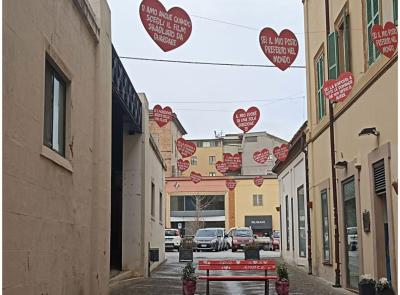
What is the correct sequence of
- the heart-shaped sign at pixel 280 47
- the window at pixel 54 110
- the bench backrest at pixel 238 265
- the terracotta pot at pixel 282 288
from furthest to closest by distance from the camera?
1. the bench backrest at pixel 238 265
2. the terracotta pot at pixel 282 288
3. the heart-shaped sign at pixel 280 47
4. the window at pixel 54 110

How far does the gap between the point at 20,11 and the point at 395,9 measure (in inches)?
255

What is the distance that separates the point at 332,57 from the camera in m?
15.8

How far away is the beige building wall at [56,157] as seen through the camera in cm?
682

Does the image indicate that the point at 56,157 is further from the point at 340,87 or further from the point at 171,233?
the point at 171,233

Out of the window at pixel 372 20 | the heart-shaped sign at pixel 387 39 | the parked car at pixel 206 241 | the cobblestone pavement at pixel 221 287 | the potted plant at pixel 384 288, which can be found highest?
the window at pixel 372 20

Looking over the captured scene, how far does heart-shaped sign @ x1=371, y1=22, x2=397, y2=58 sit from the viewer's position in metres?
9.88

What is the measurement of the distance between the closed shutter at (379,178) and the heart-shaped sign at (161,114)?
23.7 feet

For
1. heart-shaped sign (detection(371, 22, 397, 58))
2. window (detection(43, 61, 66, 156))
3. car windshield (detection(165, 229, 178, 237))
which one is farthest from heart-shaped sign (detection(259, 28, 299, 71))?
car windshield (detection(165, 229, 178, 237))

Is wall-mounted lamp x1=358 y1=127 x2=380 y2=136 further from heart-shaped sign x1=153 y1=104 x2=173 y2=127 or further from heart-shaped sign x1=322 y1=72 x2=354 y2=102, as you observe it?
heart-shaped sign x1=153 y1=104 x2=173 y2=127

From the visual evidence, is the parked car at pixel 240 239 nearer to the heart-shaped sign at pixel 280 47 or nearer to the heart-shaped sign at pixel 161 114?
the heart-shaped sign at pixel 161 114

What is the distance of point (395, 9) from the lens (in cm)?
1075

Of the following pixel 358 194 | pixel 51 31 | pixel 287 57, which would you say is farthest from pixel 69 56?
pixel 358 194

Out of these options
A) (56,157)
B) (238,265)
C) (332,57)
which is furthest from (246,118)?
(56,157)

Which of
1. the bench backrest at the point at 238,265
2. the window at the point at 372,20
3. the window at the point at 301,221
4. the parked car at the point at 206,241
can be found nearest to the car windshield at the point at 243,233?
the parked car at the point at 206,241
